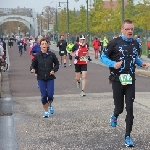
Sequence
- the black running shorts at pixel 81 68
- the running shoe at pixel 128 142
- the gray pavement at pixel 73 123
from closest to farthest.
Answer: the running shoe at pixel 128 142
the gray pavement at pixel 73 123
the black running shorts at pixel 81 68

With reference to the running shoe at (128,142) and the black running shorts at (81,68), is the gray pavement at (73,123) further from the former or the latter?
the black running shorts at (81,68)

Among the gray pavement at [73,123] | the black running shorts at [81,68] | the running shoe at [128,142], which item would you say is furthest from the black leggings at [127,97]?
the black running shorts at [81,68]

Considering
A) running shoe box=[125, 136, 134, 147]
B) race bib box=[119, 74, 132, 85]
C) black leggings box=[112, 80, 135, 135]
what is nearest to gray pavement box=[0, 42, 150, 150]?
running shoe box=[125, 136, 134, 147]

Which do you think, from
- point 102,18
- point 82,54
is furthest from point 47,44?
point 102,18

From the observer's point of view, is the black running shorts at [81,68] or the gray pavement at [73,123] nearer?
the gray pavement at [73,123]

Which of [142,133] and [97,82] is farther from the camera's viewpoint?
[97,82]

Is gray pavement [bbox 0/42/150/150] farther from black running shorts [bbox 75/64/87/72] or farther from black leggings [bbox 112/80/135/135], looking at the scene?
black running shorts [bbox 75/64/87/72]

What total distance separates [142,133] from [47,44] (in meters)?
2.83

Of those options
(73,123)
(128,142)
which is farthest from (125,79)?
(73,123)

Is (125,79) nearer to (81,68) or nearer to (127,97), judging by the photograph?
(127,97)

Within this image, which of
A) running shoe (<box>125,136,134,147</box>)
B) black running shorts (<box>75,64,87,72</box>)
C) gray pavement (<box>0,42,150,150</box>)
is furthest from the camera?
black running shorts (<box>75,64,87,72</box>)

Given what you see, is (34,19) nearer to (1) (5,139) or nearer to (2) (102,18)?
(2) (102,18)

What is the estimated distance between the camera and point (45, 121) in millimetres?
9156

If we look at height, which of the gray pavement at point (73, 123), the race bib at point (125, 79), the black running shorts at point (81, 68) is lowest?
the gray pavement at point (73, 123)
